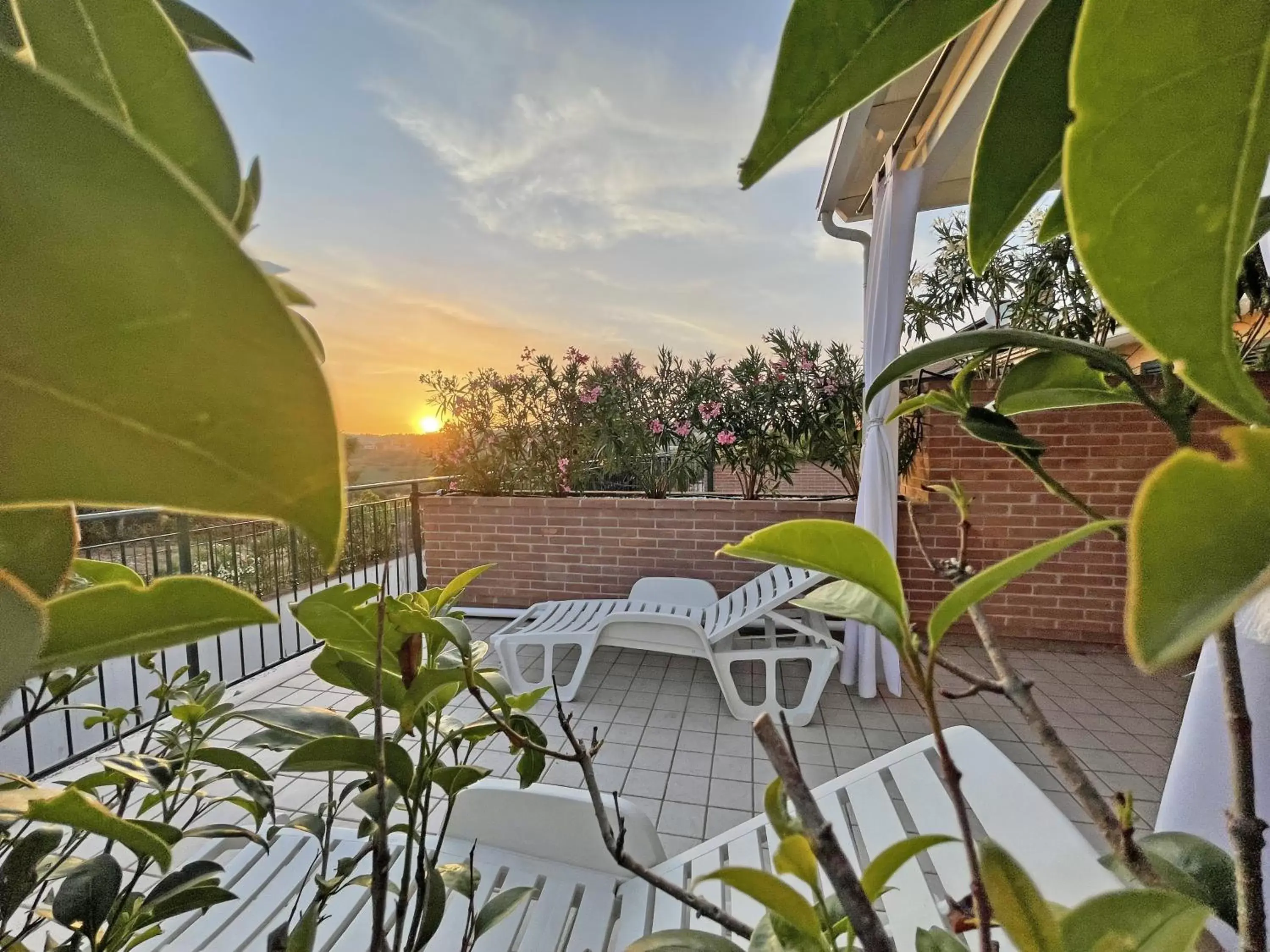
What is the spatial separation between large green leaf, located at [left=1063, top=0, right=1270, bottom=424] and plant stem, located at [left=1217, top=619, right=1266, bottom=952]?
0.17 meters

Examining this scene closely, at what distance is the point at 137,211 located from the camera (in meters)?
0.10

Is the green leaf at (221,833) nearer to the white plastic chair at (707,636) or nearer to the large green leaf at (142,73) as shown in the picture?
the large green leaf at (142,73)

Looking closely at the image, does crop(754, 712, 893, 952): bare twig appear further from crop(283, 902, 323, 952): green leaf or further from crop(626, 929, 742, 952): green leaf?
crop(283, 902, 323, 952): green leaf

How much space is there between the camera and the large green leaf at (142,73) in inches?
8.2

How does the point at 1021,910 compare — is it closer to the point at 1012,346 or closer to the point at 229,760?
the point at 1012,346

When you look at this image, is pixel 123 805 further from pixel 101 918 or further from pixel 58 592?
pixel 58 592

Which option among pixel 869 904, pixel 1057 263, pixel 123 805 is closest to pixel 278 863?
pixel 123 805

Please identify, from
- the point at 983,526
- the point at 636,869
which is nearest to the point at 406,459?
the point at 983,526

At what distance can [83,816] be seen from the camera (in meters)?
0.29

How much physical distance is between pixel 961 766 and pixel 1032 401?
1.06m

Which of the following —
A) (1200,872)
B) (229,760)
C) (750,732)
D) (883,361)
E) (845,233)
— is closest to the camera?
(1200,872)

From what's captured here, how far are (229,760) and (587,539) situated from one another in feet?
10.7

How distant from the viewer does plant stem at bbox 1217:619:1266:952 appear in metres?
0.25

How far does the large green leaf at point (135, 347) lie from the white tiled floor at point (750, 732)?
195 cm
